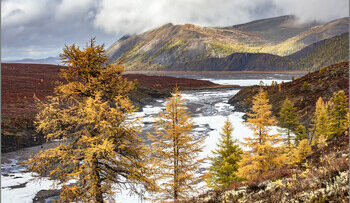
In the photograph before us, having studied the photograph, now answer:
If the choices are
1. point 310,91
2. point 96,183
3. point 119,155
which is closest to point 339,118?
point 119,155

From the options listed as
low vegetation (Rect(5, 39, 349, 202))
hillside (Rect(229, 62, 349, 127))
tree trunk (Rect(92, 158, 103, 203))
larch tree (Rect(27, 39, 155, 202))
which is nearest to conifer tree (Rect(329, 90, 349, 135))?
low vegetation (Rect(5, 39, 349, 202))

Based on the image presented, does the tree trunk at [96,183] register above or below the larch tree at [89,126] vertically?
below

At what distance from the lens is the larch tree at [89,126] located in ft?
36.0

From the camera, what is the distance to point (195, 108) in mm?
63281

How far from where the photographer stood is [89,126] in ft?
38.7

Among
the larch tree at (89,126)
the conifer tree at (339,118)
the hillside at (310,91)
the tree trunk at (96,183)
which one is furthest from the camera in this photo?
the hillside at (310,91)

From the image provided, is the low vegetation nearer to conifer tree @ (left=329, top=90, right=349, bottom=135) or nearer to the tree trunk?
the tree trunk

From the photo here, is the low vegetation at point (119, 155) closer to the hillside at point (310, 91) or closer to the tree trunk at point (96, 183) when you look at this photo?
the tree trunk at point (96, 183)

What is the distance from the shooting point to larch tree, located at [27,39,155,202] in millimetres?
10977

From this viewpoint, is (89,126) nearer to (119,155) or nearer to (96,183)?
(119,155)

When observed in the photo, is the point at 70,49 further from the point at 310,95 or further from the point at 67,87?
the point at 310,95

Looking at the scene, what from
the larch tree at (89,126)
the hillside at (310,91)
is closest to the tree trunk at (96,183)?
the larch tree at (89,126)

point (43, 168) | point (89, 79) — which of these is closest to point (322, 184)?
point (89, 79)

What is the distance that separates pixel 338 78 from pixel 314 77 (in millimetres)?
7177
